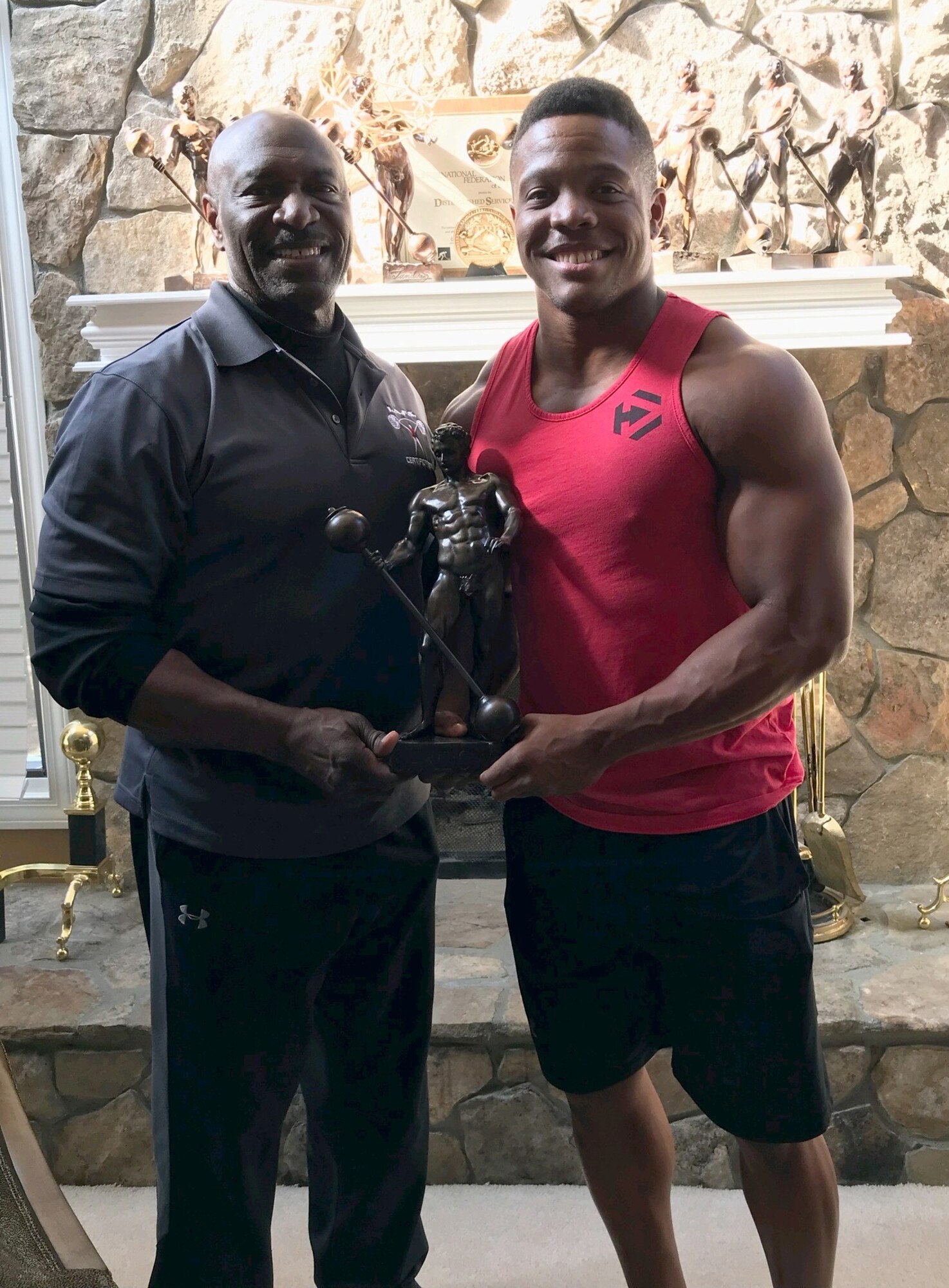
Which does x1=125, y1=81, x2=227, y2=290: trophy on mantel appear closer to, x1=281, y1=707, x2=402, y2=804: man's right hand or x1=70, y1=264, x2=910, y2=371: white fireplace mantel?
x1=70, y1=264, x2=910, y2=371: white fireplace mantel

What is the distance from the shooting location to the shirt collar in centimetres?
137

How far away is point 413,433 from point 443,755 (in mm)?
449

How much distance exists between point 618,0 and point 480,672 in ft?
6.21

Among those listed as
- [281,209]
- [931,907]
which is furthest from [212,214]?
[931,907]

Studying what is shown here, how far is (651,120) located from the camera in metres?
2.55

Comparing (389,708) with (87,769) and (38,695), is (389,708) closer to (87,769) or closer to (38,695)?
(87,769)

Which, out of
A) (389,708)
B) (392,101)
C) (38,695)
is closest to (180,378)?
(389,708)

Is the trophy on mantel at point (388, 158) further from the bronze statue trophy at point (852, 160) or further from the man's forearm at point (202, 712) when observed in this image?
the man's forearm at point (202, 712)

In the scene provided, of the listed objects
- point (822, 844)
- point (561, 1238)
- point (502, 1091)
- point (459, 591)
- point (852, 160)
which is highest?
point (852, 160)

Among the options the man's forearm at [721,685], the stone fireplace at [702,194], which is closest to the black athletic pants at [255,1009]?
the man's forearm at [721,685]

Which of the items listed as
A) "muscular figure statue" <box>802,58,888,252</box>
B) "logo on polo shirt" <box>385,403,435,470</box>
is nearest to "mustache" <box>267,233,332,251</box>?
"logo on polo shirt" <box>385,403,435,470</box>

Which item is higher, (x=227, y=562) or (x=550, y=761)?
(x=227, y=562)

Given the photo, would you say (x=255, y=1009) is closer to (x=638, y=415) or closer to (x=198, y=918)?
(x=198, y=918)

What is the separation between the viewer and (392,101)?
2588 mm
